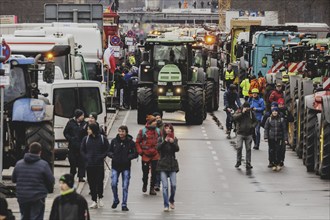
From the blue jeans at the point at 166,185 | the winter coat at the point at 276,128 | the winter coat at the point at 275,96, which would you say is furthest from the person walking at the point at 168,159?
the winter coat at the point at 275,96

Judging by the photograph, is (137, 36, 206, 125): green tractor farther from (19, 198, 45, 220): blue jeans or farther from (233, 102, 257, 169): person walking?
(19, 198, 45, 220): blue jeans

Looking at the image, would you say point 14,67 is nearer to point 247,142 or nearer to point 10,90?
point 10,90

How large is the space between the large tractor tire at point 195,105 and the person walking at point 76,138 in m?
16.5

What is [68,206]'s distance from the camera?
18.2m

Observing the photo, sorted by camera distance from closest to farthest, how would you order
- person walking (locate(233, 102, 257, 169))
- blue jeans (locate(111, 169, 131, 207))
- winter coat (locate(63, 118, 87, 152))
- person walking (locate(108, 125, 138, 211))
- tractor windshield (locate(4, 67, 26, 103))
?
blue jeans (locate(111, 169, 131, 207))
person walking (locate(108, 125, 138, 211))
tractor windshield (locate(4, 67, 26, 103))
winter coat (locate(63, 118, 87, 152))
person walking (locate(233, 102, 257, 169))

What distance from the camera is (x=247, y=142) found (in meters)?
33.2

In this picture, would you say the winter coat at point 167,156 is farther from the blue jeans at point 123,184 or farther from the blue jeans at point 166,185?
the blue jeans at point 123,184

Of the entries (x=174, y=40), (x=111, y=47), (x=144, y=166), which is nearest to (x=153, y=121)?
(x=144, y=166)

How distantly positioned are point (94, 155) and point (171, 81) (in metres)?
20.3

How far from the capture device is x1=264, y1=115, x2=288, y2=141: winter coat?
109ft

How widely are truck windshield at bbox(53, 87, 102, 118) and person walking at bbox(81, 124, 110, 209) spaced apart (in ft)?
26.1

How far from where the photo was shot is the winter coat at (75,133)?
2950cm

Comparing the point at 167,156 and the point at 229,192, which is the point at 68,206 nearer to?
the point at 167,156

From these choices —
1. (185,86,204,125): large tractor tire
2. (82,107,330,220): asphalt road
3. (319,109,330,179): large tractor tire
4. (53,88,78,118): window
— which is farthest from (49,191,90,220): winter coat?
(185,86,204,125): large tractor tire
